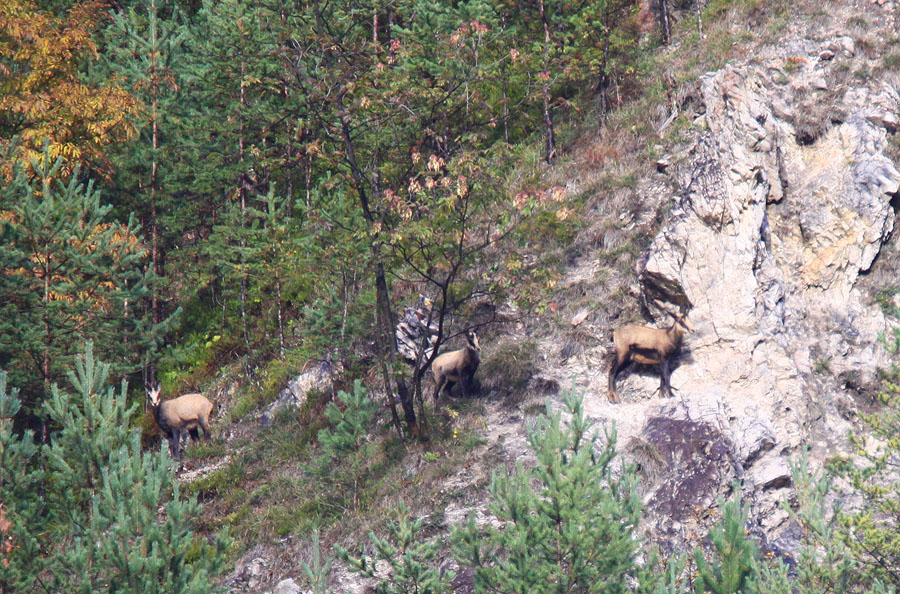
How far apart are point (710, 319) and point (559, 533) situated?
19.6 ft

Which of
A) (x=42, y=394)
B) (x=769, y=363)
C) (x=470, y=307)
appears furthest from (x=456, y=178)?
(x=42, y=394)

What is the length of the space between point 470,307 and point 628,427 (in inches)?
169

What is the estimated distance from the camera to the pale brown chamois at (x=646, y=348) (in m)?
14.4

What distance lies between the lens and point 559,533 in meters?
9.95

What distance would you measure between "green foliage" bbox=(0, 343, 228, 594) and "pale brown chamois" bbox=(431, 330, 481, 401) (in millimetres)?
Result: 5656

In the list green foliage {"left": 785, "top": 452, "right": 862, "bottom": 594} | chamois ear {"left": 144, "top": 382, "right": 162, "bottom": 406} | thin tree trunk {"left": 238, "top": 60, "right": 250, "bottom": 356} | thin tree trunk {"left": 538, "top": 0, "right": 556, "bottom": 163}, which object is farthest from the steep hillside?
thin tree trunk {"left": 238, "top": 60, "right": 250, "bottom": 356}

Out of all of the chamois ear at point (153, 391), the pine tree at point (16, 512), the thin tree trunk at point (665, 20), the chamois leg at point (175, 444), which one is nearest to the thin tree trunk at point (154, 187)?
the chamois ear at point (153, 391)

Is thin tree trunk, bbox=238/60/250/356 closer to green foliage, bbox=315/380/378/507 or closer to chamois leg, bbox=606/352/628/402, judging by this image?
green foliage, bbox=315/380/378/507

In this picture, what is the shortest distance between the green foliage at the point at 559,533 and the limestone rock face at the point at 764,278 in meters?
3.33

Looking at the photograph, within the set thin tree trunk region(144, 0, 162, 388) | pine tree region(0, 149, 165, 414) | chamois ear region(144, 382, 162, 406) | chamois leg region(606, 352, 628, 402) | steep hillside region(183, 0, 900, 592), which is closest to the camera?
steep hillside region(183, 0, 900, 592)

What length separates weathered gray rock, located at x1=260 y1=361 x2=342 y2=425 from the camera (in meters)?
Result: 17.5

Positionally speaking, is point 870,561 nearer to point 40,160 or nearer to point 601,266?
point 601,266

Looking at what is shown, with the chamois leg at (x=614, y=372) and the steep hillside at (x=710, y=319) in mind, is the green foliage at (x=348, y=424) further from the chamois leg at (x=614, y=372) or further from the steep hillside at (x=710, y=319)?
the chamois leg at (x=614, y=372)

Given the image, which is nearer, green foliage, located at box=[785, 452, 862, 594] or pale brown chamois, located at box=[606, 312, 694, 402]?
green foliage, located at box=[785, 452, 862, 594]
